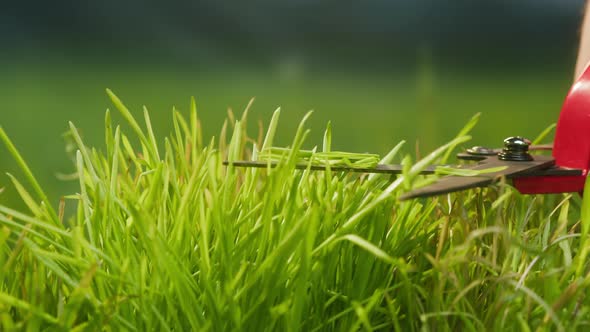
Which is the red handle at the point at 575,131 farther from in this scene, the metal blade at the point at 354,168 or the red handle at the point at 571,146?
the metal blade at the point at 354,168

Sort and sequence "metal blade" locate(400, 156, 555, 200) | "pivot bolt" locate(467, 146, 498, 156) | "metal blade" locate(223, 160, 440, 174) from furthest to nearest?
"pivot bolt" locate(467, 146, 498, 156), "metal blade" locate(223, 160, 440, 174), "metal blade" locate(400, 156, 555, 200)

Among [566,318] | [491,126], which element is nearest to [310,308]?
[566,318]

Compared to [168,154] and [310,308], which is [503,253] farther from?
[168,154]

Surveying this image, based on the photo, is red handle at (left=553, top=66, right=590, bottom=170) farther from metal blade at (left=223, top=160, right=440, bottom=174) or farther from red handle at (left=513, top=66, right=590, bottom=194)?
metal blade at (left=223, top=160, right=440, bottom=174)

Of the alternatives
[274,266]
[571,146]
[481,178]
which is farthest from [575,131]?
[274,266]

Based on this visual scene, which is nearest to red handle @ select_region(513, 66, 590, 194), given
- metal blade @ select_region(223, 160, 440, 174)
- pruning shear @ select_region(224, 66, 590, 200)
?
pruning shear @ select_region(224, 66, 590, 200)

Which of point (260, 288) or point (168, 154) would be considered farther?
point (168, 154)

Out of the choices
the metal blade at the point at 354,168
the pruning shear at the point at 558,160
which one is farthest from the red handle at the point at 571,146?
the metal blade at the point at 354,168

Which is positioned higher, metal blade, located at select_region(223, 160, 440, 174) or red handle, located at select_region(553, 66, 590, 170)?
red handle, located at select_region(553, 66, 590, 170)
